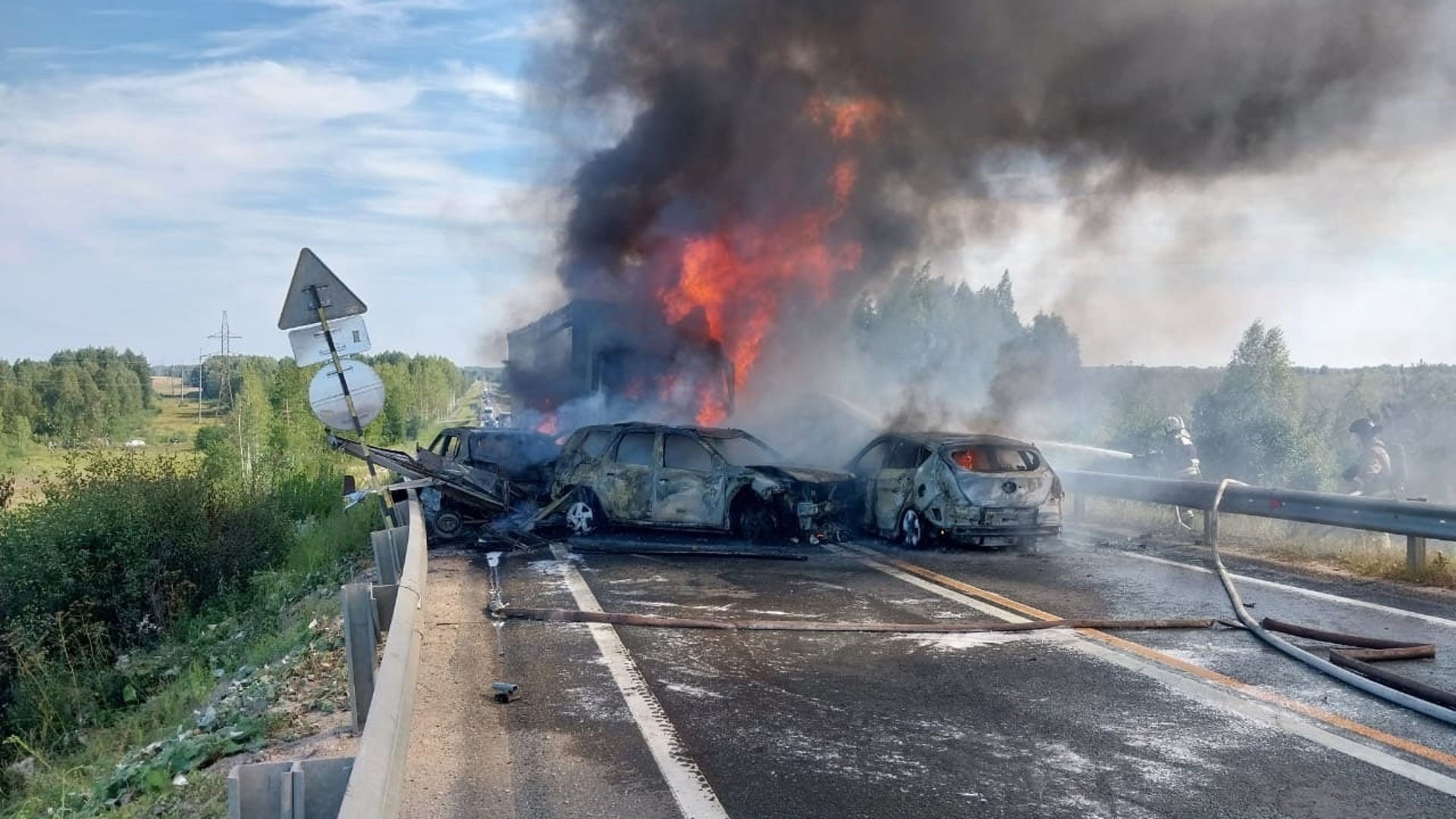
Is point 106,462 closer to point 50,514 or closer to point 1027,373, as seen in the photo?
point 50,514

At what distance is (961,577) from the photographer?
36.1 feet

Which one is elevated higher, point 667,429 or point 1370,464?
point 667,429

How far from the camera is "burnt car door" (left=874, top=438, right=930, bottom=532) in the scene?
13539mm

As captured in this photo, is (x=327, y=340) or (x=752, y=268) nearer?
(x=327, y=340)

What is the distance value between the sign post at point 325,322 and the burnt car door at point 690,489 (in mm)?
4851

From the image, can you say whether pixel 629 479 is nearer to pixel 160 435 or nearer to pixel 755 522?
pixel 755 522

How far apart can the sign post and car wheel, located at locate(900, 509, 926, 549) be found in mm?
6618

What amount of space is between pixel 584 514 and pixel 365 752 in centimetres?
1134

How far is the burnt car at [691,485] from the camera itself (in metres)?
13.7

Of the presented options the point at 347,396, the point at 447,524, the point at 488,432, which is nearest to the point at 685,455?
the point at 447,524

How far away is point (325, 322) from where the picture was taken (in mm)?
9930

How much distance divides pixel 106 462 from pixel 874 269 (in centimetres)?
1529

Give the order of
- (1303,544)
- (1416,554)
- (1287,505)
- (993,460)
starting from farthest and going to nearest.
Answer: (1303,544) < (993,460) < (1287,505) < (1416,554)

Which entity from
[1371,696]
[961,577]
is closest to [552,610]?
[961,577]
